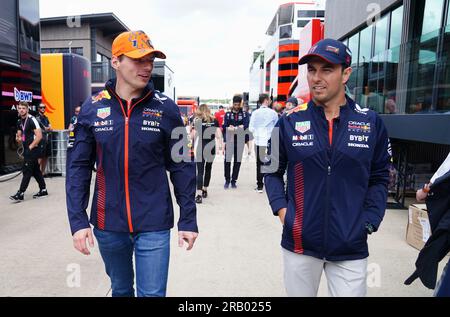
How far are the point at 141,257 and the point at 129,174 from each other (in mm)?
507

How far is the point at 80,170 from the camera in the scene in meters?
2.30

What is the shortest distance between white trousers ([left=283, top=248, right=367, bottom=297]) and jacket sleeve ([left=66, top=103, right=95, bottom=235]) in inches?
49.2

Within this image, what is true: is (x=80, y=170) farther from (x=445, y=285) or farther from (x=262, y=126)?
(x=262, y=126)

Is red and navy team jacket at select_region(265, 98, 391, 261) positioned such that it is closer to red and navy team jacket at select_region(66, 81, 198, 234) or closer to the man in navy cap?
the man in navy cap

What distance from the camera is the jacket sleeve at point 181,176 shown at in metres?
2.37

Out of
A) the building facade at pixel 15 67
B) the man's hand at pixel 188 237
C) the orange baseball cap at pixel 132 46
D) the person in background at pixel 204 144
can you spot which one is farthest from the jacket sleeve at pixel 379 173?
the building facade at pixel 15 67

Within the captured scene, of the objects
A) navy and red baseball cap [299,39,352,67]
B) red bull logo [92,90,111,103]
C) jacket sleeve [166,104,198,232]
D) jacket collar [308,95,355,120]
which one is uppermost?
navy and red baseball cap [299,39,352,67]

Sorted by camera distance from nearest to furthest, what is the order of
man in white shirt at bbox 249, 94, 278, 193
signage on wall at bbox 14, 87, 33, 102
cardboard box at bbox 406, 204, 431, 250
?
1. cardboard box at bbox 406, 204, 431, 250
2. man in white shirt at bbox 249, 94, 278, 193
3. signage on wall at bbox 14, 87, 33, 102

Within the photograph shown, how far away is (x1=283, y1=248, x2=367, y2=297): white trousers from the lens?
79.4 inches

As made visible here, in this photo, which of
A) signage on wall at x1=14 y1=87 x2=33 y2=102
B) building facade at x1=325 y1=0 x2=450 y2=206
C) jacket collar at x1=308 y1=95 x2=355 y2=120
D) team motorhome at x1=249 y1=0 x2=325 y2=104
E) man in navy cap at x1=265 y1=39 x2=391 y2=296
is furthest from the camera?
team motorhome at x1=249 y1=0 x2=325 y2=104

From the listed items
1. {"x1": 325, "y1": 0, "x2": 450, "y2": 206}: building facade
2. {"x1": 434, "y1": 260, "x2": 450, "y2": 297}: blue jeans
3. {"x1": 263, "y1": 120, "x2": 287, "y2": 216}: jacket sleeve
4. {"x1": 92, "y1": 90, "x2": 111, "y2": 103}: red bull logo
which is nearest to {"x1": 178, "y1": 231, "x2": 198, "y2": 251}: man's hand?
{"x1": 263, "y1": 120, "x2": 287, "y2": 216}: jacket sleeve
